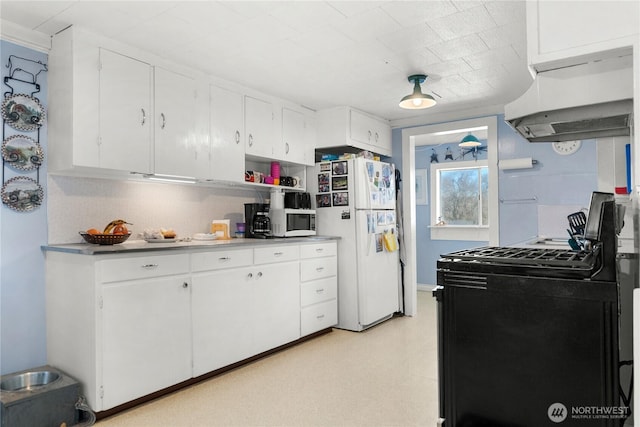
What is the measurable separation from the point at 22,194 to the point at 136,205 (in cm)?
77

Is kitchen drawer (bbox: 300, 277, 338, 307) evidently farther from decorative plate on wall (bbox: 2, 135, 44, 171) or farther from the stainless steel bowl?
decorative plate on wall (bbox: 2, 135, 44, 171)

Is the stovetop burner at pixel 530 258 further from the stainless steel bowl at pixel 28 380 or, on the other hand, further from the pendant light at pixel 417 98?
the stainless steel bowl at pixel 28 380

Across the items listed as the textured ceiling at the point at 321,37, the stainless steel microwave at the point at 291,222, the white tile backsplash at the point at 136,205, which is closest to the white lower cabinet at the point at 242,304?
the stainless steel microwave at the point at 291,222

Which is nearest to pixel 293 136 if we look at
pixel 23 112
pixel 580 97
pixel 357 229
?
pixel 357 229

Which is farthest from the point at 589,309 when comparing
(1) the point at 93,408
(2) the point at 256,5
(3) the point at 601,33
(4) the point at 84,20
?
(4) the point at 84,20

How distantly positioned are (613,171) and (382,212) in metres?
2.44

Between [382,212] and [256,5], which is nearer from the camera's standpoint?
[256,5]

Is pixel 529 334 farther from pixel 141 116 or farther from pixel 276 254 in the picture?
pixel 141 116

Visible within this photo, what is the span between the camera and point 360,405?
2.57 meters

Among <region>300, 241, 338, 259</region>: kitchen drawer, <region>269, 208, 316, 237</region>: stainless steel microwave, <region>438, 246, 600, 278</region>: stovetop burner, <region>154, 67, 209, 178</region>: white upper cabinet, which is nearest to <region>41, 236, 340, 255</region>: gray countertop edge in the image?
<region>300, 241, 338, 259</region>: kitchen drawer

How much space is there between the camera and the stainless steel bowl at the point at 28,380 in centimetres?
241

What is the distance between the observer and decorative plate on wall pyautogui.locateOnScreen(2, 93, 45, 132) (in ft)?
8.51

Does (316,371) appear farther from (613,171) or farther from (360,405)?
(613,171)

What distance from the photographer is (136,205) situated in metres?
3.26
